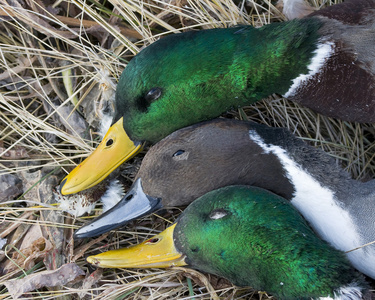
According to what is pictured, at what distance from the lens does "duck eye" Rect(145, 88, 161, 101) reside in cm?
220

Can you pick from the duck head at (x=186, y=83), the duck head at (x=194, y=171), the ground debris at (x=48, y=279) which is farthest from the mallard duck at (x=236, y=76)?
the ground debris at (x=48, y=279)

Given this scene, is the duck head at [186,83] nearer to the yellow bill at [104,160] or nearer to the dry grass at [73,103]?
the yellow bill at [104,160]

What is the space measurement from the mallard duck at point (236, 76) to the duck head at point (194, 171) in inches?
4.3

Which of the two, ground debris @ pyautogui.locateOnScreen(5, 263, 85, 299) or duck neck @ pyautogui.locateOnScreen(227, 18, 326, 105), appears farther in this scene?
ground debris @ pyautogui.locateOnScreen(5, 263, 85, 299)

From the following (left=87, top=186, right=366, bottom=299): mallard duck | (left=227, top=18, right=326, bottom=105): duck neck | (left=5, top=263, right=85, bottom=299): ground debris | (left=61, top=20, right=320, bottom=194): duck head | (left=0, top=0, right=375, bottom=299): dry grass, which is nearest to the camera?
(left=87, top=186, right=366, bottom=299): mallard duck

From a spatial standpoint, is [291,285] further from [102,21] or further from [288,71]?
[102,21]

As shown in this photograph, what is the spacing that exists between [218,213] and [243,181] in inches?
12.0

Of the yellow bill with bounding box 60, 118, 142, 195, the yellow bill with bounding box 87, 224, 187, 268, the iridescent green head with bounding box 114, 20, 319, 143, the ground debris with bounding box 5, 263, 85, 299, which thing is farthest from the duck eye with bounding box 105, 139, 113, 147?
the ground debris with bounding box 5, 263, 85, 299

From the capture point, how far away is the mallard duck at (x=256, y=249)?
1.90 m

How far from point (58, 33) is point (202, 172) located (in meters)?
1.22

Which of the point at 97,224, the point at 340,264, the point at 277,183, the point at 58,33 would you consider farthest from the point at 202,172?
the point at 58,33

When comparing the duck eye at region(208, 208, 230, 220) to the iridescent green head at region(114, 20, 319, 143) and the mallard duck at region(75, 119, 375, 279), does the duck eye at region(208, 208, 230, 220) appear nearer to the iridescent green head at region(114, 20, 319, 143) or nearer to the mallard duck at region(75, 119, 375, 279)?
the mallard duck at region(75, 119, 375, 279)

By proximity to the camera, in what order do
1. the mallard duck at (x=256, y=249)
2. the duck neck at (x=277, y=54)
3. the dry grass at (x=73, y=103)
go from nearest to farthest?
the mallard duck at (x=256, y=249), the duck neck at (x=277, y=54), the dry grass at (x=73, y=103)

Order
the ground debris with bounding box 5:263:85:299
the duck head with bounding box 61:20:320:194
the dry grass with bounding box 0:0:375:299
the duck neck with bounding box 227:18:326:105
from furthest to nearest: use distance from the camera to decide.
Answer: the dry grass with bounding box 0:0:375:299
the ground debris with bounding box 5:263:85:299
the duck neck with bounding box 227:18:326:105
the duck head with bounding box 61:20:320:194
